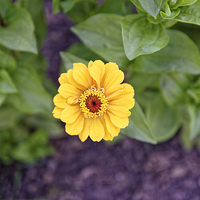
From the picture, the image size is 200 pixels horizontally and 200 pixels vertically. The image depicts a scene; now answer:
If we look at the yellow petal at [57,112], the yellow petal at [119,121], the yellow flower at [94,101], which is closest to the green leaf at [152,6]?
the yellow flower at [94,101]

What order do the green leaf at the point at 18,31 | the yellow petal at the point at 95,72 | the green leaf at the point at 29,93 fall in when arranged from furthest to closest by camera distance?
A: the green leaf at the point at 29,93, the green leaf at the point at 18,31, the yellow petal at the point at 95,72

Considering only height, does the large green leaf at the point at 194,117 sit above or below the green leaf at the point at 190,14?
below

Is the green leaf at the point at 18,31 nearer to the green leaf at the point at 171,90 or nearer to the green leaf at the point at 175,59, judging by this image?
the green leaf at the point at 175,59

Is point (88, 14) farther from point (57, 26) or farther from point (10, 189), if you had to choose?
point (10, 189)

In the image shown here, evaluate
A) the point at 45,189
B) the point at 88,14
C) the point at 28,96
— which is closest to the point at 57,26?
the point at 88,14

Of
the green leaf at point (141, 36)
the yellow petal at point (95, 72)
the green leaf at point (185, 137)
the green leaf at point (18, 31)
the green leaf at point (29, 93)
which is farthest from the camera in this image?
the green leaf at point (185, 137)

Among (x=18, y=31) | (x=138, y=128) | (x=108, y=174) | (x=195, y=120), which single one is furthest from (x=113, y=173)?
(x=18, y=31)

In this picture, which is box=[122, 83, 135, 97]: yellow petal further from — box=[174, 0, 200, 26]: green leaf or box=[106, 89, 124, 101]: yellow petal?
box=[174, 0, 200, 26]: green leaf

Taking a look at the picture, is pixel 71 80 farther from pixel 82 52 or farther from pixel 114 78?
pixel 82 52
